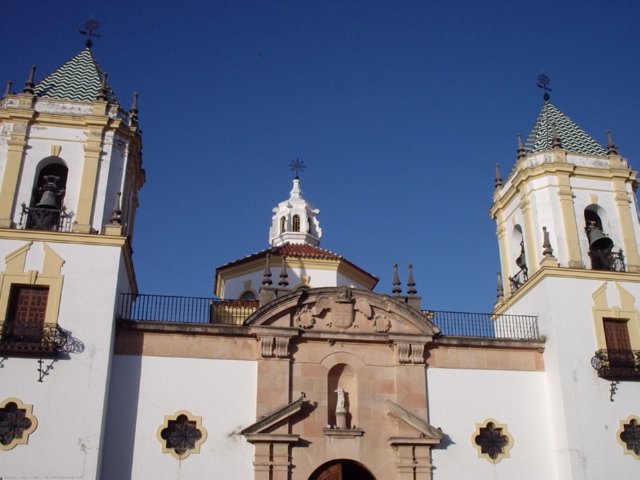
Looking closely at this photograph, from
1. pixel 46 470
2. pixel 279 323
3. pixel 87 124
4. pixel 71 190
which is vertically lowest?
pixel 46 470

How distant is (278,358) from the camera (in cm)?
1795

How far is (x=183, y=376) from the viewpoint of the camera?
17438mm

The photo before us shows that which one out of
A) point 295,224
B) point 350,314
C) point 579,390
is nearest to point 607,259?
point 579,390

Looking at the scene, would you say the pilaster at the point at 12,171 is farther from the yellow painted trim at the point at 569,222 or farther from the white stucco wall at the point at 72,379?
the yellow painted trim at the point at 569,222

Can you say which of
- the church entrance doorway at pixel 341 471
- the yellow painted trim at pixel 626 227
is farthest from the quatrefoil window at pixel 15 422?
the yellow painted trim at pixel 626 227

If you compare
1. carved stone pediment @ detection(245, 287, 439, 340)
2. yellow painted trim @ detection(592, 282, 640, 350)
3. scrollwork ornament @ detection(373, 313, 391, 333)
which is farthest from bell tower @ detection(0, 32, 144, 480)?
yellow painted trim @ detection(592, 282, 640, 350)

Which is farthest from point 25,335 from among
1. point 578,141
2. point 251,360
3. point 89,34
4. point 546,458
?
point 578,141

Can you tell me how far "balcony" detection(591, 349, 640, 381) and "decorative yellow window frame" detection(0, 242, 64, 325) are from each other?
43.7ft

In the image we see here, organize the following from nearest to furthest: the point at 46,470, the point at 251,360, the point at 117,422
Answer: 1. the point at 46,470
2. the point at 117,422
3. the point at 251,360

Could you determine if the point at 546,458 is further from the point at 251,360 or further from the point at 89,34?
the point at 89,34

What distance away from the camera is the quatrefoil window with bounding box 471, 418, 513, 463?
59.7ft

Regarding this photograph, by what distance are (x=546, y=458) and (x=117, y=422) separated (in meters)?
10.6

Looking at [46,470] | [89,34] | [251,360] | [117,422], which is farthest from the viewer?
[89,34]

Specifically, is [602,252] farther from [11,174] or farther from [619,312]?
[11,174]
